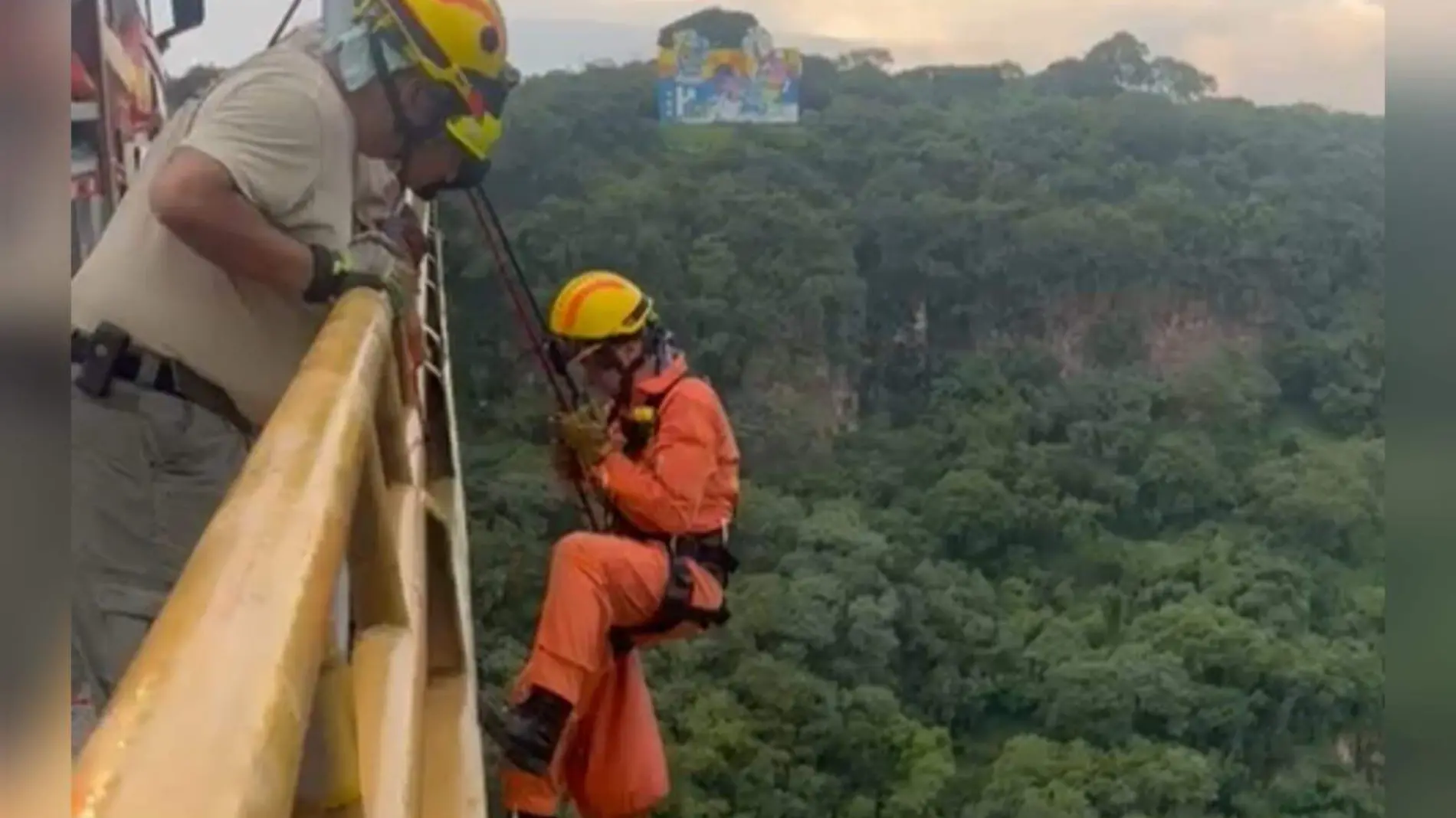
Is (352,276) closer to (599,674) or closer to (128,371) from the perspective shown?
(128,371)

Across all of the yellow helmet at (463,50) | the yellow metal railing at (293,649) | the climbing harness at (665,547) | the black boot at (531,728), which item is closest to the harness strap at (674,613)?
Result: the climbing harness at (665,547)

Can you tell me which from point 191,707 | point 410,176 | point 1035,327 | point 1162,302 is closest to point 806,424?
point 1035,327

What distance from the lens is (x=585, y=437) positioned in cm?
355

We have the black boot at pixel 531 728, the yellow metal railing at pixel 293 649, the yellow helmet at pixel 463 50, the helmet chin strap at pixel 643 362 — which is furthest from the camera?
the helmet chin strap at pixel 643 362

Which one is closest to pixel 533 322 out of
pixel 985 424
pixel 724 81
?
pixel 724 81

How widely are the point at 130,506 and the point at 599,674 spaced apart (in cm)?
184

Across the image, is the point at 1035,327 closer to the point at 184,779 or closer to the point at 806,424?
the point at 806,424

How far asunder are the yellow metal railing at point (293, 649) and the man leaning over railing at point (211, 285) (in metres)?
0.16

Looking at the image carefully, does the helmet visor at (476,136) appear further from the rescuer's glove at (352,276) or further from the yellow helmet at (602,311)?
the yellow helmet at (602,311)

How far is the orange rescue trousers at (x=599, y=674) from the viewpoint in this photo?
3432 mm

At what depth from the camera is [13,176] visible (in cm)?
33

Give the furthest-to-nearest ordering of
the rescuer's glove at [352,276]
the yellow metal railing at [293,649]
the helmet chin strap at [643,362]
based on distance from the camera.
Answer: the helmet chin strap at [643,362]
the rescuer's glove at [352,276]
the yellow metal railing at [293,649]

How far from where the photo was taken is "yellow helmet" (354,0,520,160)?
1.98 meters

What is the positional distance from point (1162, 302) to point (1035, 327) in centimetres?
251
